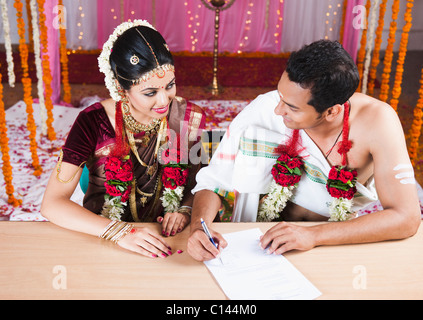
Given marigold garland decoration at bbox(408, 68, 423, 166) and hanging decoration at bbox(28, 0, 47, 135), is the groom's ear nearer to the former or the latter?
marigold garland decoration at bbox(408, 68, 423, 166)

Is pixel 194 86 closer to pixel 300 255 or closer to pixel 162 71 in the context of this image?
pixel 162 71

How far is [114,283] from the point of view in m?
1.45

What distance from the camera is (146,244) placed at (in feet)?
5.31

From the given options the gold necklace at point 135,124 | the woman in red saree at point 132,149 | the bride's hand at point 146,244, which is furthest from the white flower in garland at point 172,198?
the bride's hand at point 146,244

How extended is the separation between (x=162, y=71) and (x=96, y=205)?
78 centimetres

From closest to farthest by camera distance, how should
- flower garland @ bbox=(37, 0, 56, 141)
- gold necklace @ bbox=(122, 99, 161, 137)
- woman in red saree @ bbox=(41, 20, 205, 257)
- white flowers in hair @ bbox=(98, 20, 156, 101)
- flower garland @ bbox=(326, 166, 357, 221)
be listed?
woman in red saree @ bbox=(41, 20, 205, 257), flower garland @ bbox=(326, 166, 357, 221), white flowers in hair @ bbox=(98, 20, 156, 101), gold necklace @ bbox=(122, 99, 161, 137), flower garland @ bbox=(37, 0, 56, 141)

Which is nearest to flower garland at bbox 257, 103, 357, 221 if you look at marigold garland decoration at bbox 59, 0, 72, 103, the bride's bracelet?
the bride's bracelet

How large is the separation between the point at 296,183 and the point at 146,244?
0.82 m

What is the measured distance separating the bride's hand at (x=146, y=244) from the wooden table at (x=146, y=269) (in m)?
0.02

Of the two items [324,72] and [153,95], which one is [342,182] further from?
[153,95]

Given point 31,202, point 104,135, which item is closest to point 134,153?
point 104,135

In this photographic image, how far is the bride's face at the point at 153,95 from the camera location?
199 cm

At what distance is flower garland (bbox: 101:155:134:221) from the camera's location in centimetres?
206

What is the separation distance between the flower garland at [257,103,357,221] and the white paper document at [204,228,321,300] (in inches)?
17.7
